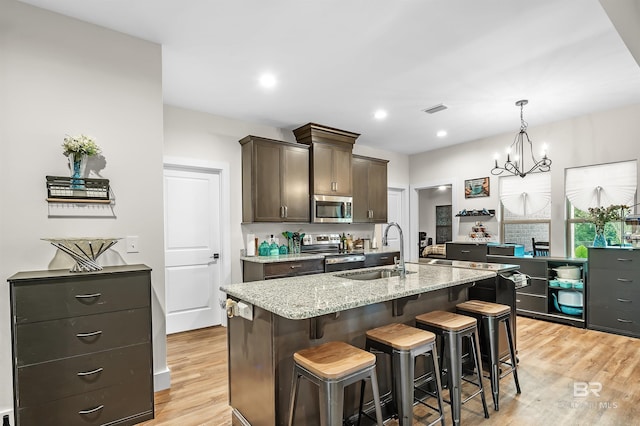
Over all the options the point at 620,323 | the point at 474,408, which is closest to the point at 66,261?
the point at 474,408

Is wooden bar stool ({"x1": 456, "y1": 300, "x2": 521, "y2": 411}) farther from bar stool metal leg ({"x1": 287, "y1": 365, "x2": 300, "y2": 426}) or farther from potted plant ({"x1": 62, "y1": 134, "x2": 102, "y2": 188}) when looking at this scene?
potted plant ({"x1": 62, "y1": 134, "x2": 102, "y2": 188})

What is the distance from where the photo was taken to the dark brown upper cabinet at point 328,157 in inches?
185

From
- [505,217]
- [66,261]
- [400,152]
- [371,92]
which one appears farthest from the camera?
[400,152]

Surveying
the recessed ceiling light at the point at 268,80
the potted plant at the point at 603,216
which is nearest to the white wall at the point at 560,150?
the potted plant at the point at 603,216

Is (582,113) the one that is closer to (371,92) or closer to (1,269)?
(371,92)

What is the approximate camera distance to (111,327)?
2062 mm

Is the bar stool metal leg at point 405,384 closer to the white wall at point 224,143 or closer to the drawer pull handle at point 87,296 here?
the drawer pull handle at point 87,296

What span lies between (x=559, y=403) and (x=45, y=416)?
11.1ft

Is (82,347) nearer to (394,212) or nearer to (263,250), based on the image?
(263,250)

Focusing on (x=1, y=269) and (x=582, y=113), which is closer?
(x=1, y=269)

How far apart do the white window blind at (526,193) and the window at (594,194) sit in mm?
299

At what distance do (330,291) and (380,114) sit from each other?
10.2ft

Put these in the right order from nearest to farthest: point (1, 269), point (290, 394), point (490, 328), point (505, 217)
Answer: point (290, 394), point (1, 269), point (490, 328), point (505, 217)

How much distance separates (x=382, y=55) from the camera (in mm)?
2834
